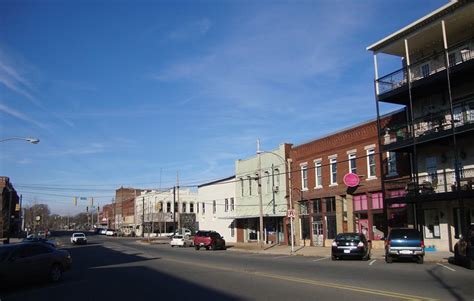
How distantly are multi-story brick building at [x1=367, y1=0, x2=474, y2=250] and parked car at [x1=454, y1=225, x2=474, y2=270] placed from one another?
4.59 metres

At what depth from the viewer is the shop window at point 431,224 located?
29531mm

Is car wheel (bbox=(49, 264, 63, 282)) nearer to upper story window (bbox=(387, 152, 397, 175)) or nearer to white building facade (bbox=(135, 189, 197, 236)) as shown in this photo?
upper story window (bbox=(387, 152, 397, 175))

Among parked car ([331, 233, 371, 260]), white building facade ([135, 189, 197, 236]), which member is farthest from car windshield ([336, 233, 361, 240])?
white building facade ([135, 189, 197, 236])

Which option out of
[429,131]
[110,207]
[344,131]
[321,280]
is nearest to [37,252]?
[321,280]

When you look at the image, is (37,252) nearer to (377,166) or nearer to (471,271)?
(471,271)

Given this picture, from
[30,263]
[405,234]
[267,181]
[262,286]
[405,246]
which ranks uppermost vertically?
[267,181]

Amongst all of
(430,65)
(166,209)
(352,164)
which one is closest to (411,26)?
(430,65)

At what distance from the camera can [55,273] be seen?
18031 millimetres

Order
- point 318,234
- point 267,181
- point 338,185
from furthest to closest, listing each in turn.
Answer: point 267,181
point 318,234
point 338,185

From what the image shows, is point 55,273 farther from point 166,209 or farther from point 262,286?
point 166,209

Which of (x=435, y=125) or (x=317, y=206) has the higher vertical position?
(x=435, y=125)

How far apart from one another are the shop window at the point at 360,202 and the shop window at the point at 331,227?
2.90 metres

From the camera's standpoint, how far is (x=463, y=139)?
28.4 m

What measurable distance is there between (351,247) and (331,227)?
501 inches
